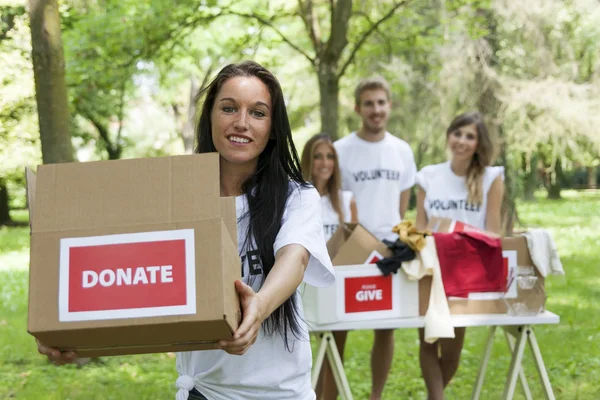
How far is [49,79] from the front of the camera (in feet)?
19.1

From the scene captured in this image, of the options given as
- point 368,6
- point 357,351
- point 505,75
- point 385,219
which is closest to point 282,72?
point 505,75

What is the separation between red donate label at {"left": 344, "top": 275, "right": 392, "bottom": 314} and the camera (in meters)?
3.84

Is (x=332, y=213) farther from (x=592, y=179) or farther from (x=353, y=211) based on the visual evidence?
(x=592, y=179)

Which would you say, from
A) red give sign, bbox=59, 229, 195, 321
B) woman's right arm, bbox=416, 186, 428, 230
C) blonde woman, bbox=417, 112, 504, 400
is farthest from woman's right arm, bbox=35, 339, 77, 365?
woman's right arm, bbox=416, 186, 428, 230

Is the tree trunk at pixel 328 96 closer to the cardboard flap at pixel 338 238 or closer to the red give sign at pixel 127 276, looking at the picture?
the cardboard flap at pixel 338 238

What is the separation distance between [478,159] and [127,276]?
3.26 m

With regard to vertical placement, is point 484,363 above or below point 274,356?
below

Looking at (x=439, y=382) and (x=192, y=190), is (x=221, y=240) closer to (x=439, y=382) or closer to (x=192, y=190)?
(x=192, y=190)

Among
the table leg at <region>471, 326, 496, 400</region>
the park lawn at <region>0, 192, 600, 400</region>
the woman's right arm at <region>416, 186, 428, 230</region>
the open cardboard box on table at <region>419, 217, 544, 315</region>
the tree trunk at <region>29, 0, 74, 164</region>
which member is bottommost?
the park lawn at <region>0, 192, 600, 400</region>

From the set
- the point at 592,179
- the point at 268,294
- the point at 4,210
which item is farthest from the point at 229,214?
the point at 592,179

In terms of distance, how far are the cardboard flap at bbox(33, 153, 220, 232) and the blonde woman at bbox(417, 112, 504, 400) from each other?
9.91 feet

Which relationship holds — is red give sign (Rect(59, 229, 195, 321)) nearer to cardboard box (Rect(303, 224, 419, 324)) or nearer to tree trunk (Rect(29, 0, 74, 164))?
cardboard box (Rect(303, 224, 419, 324))

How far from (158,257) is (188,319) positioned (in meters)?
0.14

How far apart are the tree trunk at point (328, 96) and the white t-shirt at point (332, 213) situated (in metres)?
3.28
